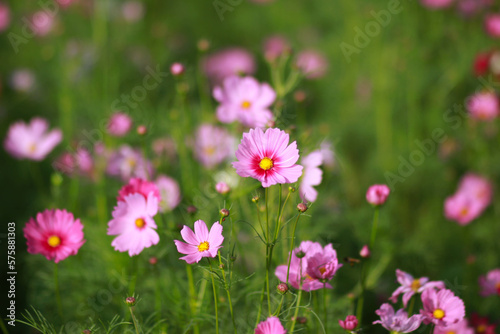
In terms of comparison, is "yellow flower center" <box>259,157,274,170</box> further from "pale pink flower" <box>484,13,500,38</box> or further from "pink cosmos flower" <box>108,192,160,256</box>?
"pale pink flower" <box>484,13,500,38</box>

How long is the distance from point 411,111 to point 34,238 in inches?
54.6

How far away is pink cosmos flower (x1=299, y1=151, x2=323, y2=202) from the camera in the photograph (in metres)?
0.86

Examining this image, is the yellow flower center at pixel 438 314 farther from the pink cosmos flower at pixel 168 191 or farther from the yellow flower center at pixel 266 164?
the pink cosmos flower at pixel 168 191

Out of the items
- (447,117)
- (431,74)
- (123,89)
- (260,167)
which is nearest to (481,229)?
(447,117)

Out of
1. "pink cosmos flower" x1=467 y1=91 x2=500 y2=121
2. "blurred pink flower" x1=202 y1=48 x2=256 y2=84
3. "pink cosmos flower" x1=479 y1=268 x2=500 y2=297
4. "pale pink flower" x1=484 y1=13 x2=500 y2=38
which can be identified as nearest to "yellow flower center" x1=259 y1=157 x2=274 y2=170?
"pink cosmos flower" x1=479 y1=268 x2=500 y2=297

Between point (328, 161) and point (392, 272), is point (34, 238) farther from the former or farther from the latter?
point (392, 272)

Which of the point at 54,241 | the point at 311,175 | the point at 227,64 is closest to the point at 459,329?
the point at 311,175

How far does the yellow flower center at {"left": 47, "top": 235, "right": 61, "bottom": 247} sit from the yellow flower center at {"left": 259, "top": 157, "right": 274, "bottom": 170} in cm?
37

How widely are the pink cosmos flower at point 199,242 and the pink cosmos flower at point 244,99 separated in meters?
0.38

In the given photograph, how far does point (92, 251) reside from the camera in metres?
1.25

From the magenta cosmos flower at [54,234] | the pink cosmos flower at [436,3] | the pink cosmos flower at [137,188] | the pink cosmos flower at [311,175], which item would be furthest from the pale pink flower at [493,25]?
the magenta cosmos flower at [54,234]

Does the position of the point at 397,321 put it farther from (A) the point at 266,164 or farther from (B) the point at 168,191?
(B) the point at 168,191

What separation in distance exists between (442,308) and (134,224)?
505 millimetres

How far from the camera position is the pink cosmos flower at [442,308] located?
0.71 m
